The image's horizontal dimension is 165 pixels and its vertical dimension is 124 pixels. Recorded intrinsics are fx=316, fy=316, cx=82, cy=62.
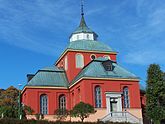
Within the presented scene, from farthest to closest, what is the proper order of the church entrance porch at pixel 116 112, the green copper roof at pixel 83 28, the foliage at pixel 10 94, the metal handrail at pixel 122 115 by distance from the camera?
the foliage at pixel 10 94
the green copper roof at pixel 83 28
the metal handrail at pixel 122 115
the church entrance porch at pixel 116 112

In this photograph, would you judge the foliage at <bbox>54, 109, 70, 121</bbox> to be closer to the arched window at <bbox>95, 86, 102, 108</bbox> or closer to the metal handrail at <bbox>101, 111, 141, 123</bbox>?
the arched window at <bbox>95, 86, 102, 108</bbox>

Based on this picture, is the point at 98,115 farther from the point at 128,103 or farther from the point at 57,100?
the point at 57,100

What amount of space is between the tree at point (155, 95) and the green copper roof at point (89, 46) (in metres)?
11.2

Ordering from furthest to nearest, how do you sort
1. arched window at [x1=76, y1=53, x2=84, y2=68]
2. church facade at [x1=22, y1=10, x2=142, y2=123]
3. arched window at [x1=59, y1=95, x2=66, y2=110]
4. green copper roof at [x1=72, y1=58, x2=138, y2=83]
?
arched window at [x1=76, y1=53, x2=84, y2=68]
arched window at [x1=59, y1=95, x2=66, y2=110]
green copper roof at [x1=72, y1=58, x2=138, y2=83]
church facade at [x1=22, y1=10, x2=142, y2=123]

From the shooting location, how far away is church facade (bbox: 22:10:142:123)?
41.0 metres

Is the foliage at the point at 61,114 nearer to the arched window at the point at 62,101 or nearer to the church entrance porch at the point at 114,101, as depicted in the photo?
the arched window at the point at 62,101

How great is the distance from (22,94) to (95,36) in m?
15.5

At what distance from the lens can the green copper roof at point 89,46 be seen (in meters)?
49.5

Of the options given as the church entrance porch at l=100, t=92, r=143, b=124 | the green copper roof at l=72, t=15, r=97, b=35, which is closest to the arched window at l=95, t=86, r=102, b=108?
the church entrance porch at l=100, t=92, r=143, b=124

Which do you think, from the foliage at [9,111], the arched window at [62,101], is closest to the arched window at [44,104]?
the arched window at [62,101]

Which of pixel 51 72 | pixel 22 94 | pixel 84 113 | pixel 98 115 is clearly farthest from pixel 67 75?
pixel 84 113

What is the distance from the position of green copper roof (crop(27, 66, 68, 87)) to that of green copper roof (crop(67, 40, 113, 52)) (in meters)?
4.41

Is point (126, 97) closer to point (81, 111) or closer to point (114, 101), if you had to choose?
point (114, 101)

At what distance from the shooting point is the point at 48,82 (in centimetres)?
4631
